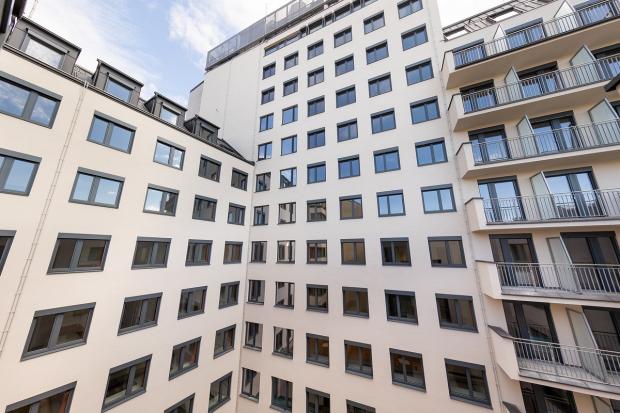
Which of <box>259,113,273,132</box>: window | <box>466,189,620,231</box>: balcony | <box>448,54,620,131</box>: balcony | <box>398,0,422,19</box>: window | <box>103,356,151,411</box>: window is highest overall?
<box>398,0,422,19</box>: window

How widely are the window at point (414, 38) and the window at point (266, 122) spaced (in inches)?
469

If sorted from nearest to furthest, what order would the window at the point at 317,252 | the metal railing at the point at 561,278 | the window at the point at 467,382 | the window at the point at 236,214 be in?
the metal railing at the point at 561,278, the window at the point at 467,382, the window at the point at 317,252, the window at the point at 236,214

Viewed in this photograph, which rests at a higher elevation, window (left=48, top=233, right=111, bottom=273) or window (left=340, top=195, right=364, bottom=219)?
window (left=340, top=195, right=364, bottom=219)

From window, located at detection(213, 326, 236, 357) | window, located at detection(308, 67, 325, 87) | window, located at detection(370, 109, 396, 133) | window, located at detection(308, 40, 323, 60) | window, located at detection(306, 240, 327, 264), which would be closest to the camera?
window, located at detection(370, 109, 396, 133)

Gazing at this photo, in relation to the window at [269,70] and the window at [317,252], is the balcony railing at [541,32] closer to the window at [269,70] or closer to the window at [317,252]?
the window at [317,252]

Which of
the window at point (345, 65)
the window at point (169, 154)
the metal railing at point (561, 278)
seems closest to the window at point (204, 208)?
the window at point (169, 154)

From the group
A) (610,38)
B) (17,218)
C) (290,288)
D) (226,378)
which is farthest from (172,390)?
(610,38)

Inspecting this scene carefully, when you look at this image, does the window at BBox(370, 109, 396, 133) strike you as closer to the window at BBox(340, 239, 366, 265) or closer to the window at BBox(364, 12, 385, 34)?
the window at BBox(364, 12, 385, 34)

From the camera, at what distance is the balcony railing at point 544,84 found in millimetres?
10438

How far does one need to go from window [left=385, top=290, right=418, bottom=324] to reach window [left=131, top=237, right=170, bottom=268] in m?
13.1

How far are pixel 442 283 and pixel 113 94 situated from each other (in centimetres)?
2033

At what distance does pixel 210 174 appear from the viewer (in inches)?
667

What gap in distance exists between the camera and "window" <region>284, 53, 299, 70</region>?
2156 cm

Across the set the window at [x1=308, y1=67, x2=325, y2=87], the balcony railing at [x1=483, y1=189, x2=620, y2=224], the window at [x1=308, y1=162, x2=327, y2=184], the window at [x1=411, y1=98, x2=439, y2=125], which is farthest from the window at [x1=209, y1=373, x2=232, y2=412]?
the window at [x1=308, y1=67, x2=325, y2=87]
